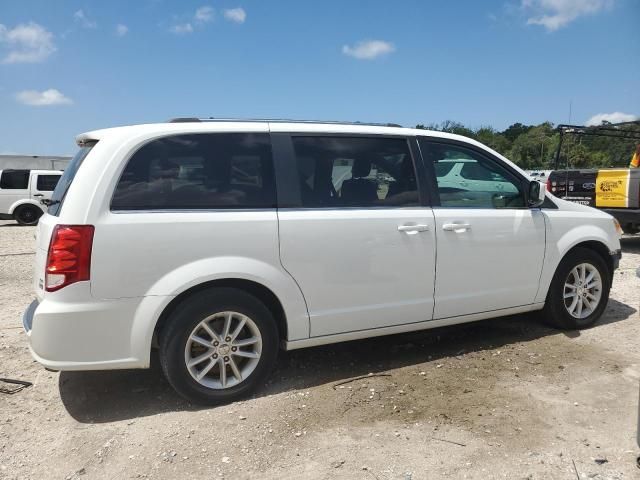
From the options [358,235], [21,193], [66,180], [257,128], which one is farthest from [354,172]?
[21,193]

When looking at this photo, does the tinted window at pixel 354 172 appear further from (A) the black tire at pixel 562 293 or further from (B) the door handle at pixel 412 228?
(A) the black tire at pixel 562 293

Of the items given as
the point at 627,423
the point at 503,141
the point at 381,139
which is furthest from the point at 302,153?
the point at 503,141

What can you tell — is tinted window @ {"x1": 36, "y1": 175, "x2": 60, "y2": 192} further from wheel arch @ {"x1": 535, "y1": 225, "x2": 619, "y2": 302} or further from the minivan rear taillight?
wheel arch @ {"x1": 535, "y1": 225, "x2": 619, "y2": 302}

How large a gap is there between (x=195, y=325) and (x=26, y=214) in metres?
17.7

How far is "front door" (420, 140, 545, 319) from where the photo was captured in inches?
162

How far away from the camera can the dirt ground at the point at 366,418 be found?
2840 millimetres

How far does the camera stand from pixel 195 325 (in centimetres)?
335

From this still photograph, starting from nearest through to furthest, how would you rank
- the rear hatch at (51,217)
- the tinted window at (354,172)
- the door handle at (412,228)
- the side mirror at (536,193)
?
the rear hatch at (51,217) → the tinted window at (354,172) → the door handle at (412,228) → the side mirror at (536,193)

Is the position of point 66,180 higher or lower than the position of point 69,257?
higher

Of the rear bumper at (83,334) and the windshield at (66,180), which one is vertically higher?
the windshield at (66,180)

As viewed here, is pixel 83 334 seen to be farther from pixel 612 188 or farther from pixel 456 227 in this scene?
pixel 612 188

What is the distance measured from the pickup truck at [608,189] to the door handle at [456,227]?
5.99m

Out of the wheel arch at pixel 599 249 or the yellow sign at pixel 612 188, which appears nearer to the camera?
the wheel arch at pixel 599 249

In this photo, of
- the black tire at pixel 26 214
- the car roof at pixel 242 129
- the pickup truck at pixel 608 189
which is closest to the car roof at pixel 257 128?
the car roof at pixel 242 129
